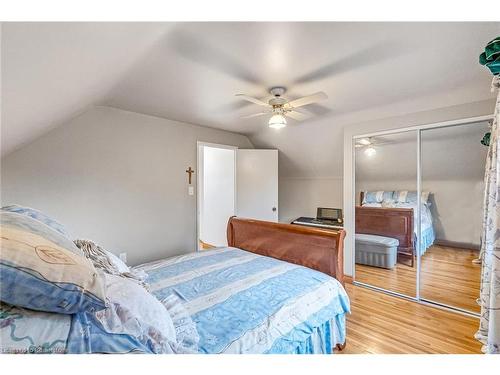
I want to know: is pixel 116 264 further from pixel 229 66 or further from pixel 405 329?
pixel 405 329

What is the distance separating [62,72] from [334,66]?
1.84 metres

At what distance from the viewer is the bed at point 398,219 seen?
2652mm

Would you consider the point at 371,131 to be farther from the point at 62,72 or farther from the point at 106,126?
the point at 106,126

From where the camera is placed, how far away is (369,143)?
10.0 ft

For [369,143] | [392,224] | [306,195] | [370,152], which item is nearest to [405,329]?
[392,224]

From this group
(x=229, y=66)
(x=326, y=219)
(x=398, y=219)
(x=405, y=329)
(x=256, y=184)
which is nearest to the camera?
(x=229, y=66)

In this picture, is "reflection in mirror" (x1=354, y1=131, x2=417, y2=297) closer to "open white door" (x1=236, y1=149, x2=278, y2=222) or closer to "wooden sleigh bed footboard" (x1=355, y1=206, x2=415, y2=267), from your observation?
"wooden sleigh bed footboard" (x1=355, y1=206, x2=415, y2=267)

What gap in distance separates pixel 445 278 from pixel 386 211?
91cm

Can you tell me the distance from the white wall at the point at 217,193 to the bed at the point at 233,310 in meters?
1.94

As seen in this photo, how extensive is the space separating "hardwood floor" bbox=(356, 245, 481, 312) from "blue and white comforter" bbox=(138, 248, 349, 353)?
1.55m

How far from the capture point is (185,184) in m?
3.55

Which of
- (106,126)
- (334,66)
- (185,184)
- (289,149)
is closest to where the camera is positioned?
(334,66)
